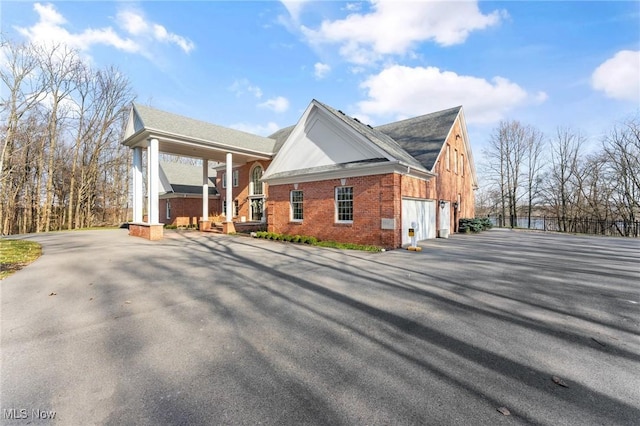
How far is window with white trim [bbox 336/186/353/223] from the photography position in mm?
13344

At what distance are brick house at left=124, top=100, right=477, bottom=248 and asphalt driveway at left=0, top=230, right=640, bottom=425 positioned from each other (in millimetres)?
5698

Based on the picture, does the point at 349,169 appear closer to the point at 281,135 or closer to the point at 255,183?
the point at 255,183

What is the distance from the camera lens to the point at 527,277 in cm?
716

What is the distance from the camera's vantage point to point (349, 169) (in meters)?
13.0

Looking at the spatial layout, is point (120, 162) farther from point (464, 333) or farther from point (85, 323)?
point (464, 333)

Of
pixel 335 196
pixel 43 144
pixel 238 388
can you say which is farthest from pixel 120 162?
pixel 238 388

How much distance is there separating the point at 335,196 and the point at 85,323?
1081 centimetres

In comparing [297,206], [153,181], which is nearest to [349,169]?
[297,206]

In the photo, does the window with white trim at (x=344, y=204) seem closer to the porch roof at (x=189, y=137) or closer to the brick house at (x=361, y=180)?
the brick house at (x=361, y=180)

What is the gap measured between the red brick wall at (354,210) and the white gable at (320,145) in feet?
3.71

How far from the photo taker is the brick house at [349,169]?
12.4 metres

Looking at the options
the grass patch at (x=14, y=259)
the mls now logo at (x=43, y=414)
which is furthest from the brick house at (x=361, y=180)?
the mls now logo at (x=43, y=414)

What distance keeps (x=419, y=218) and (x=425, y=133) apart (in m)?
6.67

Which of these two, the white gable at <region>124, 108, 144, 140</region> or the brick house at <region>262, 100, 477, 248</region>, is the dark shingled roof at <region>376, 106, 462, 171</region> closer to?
the brick house at <region>262, 100, 477, 248</region>
